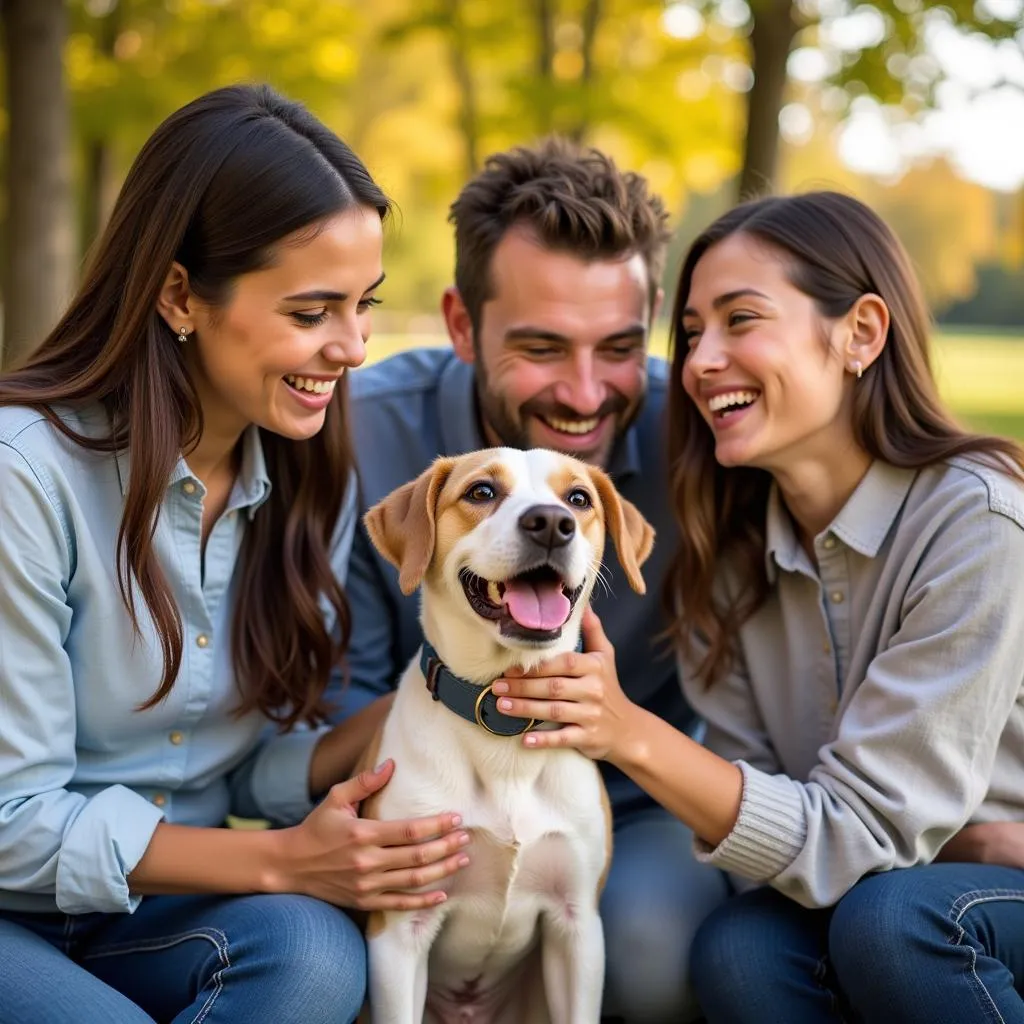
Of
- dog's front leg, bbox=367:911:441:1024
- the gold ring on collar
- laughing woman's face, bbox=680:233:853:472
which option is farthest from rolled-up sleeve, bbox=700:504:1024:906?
dog's front leg, bbox=367:911:441:1024

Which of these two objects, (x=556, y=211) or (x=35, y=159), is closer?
(x=556, y=211)

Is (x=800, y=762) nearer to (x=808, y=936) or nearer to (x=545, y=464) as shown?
(x=808, y=936)

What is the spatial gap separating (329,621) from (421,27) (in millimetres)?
9479

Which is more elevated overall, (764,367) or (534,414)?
(764,367)

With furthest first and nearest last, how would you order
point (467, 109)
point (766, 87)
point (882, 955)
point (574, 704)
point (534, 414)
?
point (467, 109), point (766, 87), point (534, 414), point (574, 704), point (882, 955)

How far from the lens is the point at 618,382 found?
161 inches

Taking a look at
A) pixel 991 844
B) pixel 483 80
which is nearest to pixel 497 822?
pixel 991 844

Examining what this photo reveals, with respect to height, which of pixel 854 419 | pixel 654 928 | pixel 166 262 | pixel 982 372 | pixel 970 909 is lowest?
pixel 982 372

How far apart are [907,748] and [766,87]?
25.3 feet

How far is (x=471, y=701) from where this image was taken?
10.7 feet

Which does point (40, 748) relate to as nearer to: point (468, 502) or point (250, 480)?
point (250, 480)

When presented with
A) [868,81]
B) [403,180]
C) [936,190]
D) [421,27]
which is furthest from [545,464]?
[936,190]

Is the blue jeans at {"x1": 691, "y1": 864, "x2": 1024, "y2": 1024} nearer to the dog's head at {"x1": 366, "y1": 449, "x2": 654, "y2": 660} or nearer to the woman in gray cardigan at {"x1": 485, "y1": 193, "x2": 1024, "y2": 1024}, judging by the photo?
the woman in gray cardigan at {"x1": 485, "y1": 193, "x2": 1024, "y2": 1024}

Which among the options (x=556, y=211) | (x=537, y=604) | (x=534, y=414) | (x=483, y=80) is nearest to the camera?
(x=537, y=604)
